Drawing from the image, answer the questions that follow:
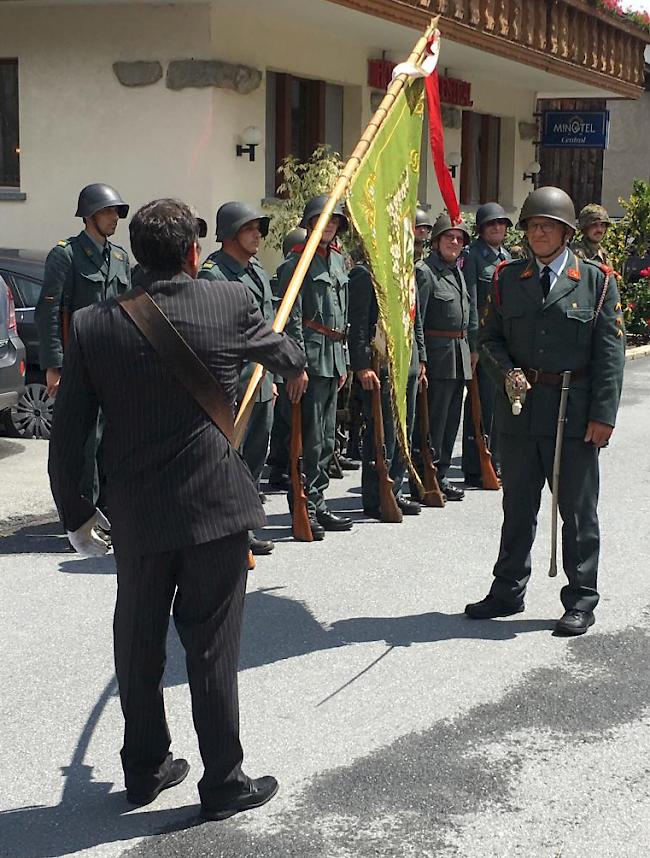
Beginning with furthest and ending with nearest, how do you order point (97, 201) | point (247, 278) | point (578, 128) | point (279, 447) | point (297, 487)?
1. point (578, 128)
2. point (279, 447)
3. point (297, 487)
4. point (97, 201)
5. point (247, 278)

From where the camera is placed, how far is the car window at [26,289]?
10.4 m

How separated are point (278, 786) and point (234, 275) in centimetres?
333

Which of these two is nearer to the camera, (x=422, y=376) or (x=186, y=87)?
(x=422, y=376)

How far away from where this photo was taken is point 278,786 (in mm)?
4070

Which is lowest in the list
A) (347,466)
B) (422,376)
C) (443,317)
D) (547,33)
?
(347,466)

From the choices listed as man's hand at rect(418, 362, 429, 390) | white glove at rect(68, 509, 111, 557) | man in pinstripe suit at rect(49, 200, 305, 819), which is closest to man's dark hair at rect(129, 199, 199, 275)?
man in pinstripe suit at rect(49, 200, 305, 819)

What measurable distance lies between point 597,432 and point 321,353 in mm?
2278

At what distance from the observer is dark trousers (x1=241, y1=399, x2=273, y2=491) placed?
275 inches

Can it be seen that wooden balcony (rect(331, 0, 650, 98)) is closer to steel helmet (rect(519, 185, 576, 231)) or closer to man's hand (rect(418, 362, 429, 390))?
man's hand (rect(418, 362, 429, 390))

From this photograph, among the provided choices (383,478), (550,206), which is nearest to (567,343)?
(550,206)

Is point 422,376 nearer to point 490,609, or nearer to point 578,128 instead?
point 490,609

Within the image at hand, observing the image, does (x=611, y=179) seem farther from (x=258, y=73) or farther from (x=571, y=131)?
(x=258, y=73)

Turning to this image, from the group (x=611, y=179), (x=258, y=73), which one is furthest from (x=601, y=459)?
(x=611, y=179)

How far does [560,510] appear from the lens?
19.0ft
